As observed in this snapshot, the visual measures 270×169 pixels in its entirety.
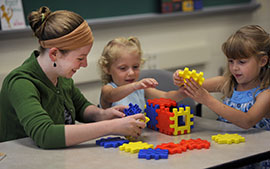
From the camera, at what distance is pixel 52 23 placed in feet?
5.87

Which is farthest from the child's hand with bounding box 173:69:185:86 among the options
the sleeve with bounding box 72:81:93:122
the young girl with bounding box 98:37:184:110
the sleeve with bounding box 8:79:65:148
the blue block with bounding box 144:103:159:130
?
the sleeve with bounding box 8:79:65:148

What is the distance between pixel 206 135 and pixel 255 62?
0.60 m

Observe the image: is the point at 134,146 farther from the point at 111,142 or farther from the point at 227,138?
the point at 227,138

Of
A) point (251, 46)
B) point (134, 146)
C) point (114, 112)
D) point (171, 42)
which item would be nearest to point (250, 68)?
point (251, 46)

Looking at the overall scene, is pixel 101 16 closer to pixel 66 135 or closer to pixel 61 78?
pixel 61 78

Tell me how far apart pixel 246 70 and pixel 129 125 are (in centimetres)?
83

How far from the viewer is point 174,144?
168 centimetres

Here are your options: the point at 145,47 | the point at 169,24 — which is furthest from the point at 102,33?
the point at 169,24

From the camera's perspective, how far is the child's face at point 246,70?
2.18m

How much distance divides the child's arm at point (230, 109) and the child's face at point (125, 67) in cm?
48

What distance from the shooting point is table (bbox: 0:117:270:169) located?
1483mm

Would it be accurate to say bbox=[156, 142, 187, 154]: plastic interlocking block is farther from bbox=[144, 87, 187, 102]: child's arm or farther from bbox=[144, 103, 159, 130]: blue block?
bbox=[144, 87, 187, 102]: child's arm

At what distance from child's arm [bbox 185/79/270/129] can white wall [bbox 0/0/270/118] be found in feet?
2.77

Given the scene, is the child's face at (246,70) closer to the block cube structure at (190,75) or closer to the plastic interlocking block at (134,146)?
the block cube structure at (190,75)
